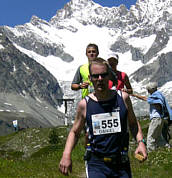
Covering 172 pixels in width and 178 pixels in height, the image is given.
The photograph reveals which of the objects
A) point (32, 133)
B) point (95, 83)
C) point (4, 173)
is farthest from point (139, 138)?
point (32, 133)

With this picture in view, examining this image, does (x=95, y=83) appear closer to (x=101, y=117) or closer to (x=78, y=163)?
(x=101, y=117)

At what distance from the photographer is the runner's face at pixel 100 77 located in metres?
6.42

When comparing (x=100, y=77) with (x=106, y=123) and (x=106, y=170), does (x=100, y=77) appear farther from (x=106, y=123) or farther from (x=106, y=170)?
(x=106, y=170)

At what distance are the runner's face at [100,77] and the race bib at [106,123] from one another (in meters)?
0.45

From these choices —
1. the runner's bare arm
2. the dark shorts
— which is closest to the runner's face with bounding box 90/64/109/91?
the runner's bare arm

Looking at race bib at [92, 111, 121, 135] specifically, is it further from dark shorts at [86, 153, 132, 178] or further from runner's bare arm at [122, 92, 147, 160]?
dark shorts at [86, 153, 132, 178]

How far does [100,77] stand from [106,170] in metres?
1.48

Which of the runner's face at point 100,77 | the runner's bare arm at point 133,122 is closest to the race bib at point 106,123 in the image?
the runner's bare arm at point 133,122

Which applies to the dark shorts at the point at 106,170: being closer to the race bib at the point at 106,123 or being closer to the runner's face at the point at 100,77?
the race bib at the point at 106,123

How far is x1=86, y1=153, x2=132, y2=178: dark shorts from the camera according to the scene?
6.18 meters

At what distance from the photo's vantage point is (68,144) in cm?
635

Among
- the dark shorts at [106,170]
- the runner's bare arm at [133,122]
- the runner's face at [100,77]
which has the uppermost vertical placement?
the runner's face at [100,77]

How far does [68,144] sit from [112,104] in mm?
963

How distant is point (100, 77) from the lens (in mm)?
6418
